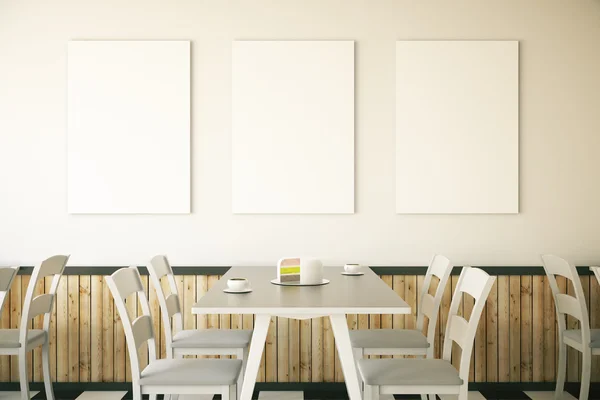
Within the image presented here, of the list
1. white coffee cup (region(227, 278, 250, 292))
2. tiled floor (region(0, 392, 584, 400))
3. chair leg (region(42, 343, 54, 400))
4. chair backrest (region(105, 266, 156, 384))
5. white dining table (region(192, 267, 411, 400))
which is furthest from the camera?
tiled floor (region(0, 392, 584, 400))

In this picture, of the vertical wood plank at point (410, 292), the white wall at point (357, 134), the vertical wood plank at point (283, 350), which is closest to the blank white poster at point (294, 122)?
the white wall at point (357, 134)

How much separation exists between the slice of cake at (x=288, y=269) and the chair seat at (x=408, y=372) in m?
0.55

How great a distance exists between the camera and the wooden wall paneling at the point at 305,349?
3.73 m

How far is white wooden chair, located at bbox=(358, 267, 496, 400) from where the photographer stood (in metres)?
2.38

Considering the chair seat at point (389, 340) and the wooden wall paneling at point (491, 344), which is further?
the wooden wall paneling at point (491, 344)

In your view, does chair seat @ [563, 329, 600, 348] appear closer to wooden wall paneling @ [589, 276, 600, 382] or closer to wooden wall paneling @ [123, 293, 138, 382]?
wooden wall paneling @ [589, 276, 600, 382]

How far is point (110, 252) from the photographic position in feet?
12.4

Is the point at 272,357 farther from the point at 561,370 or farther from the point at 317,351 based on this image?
the point at 561,370

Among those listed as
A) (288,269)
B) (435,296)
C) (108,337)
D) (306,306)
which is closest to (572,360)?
(435,296)

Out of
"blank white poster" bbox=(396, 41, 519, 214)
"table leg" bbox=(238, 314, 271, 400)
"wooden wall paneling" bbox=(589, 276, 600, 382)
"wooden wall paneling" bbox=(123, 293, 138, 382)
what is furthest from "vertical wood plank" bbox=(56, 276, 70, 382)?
"wooden wall paneling" bbox=(589, 276, 600, 382)

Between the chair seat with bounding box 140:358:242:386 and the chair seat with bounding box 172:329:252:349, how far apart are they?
43 centimetres

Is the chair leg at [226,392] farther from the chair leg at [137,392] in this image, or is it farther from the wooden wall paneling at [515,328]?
the wooden wall paneling at [515,328]

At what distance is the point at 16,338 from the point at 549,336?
3363 millimetres

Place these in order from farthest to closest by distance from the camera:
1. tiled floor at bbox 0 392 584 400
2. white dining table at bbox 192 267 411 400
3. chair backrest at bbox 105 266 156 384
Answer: tiled floor at bbox 0 392 584 400
chair backrest at bbox 105 266 156 384
white dining table at bbox 192 267 411 400
